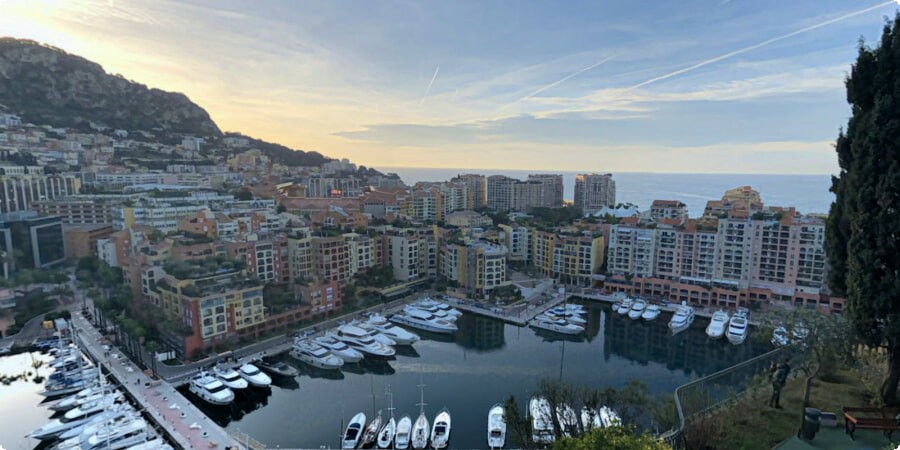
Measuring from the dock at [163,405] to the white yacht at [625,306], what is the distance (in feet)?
37.3

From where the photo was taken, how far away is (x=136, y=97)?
33875 mm

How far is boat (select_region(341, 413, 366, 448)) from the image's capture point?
284 inches

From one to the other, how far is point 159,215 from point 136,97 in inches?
899

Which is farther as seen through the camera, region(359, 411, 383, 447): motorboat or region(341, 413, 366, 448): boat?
region(359, 411, 383, 447): motorboat

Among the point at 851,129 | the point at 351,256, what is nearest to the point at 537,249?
the point at 351,256

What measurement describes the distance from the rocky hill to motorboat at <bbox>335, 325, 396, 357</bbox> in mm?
25651

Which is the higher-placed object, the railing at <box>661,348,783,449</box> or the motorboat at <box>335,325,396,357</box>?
the railing at <box>661,348,783,449</box>

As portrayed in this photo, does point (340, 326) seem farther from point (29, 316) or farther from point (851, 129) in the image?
point (851, 129)

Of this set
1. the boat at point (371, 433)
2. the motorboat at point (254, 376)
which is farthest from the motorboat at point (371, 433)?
the motorboat at point (254, 376)

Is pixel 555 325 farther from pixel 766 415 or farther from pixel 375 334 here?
pixel 766 415

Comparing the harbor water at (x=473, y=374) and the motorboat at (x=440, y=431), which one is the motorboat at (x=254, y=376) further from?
the motorboat at (x=440, y=431)

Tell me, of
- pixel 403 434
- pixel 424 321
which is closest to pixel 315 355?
pixel 424 321

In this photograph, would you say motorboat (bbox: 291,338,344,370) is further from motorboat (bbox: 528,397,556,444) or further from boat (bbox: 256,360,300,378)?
motorboat (bbox: 528,397,556,444)

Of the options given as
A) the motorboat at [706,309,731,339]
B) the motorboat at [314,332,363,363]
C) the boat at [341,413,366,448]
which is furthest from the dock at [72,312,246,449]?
the motorboat at [706,309,731,339]
